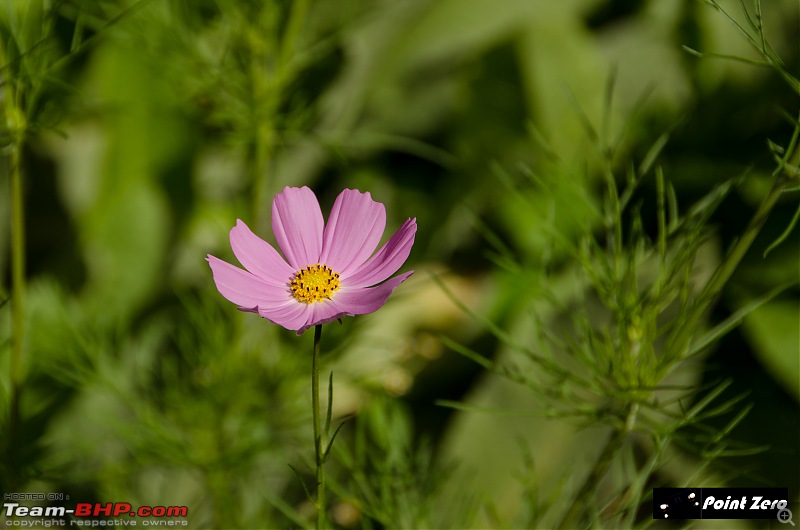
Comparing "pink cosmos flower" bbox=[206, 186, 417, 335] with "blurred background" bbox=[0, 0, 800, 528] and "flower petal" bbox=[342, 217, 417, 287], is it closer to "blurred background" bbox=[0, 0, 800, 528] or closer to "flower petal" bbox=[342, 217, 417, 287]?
"flower petal" bbox=[342, 217, 417, 287]

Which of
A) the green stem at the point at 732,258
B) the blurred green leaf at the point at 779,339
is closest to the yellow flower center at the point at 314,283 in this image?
the green stem at the point at 732,258

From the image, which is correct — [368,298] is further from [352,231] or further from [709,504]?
[709,504]

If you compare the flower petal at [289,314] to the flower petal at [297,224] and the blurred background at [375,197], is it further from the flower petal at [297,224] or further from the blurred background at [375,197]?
the blurred background at [375,197]

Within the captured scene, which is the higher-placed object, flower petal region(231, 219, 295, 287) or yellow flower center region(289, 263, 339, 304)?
flower petal region(231, 219, 295, 287)

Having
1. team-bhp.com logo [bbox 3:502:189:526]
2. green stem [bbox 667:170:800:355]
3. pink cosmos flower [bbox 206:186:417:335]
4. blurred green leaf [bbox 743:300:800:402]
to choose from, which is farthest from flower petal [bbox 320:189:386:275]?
blurred green leaf [bbox 743:300:800:402]

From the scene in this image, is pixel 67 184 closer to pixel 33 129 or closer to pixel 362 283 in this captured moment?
pixel 33 129

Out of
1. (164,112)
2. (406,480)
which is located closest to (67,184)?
(164,112)
